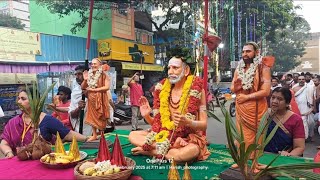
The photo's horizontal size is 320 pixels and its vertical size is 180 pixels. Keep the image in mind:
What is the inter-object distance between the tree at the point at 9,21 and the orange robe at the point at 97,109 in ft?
32.0

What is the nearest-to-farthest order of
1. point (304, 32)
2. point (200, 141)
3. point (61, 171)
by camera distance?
1. point (61, 171)
2. point (200, 141)
3. point (304, 32)

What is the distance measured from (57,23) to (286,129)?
12146 millimetres

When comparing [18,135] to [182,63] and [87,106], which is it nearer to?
[87,106]

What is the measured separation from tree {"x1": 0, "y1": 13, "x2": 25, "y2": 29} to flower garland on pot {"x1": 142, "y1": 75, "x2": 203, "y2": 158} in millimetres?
10746

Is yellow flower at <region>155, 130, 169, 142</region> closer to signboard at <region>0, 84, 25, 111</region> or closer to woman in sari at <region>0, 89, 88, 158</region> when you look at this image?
woman in sari at <region>0, 89, 88, 158</region>

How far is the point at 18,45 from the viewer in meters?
9.85

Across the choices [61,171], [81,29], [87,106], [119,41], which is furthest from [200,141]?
[81,29]

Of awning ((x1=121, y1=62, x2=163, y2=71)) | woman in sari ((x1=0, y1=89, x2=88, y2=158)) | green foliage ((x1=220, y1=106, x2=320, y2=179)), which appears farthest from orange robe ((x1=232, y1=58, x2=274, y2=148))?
awning ((x1=121, y1=62, x2=163, y2=71))

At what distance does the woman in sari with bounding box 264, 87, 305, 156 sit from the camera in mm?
2607

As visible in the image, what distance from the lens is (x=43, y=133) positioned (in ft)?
9.75

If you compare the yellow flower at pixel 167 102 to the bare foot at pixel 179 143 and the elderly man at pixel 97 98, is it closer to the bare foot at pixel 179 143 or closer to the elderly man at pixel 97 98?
the bare foot at pixel 179 143

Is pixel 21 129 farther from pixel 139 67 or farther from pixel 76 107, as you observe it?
pixel 139 67

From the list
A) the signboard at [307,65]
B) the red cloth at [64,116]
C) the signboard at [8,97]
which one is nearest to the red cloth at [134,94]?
the red cloth at [64,116]

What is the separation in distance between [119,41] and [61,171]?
1109 centimetres
